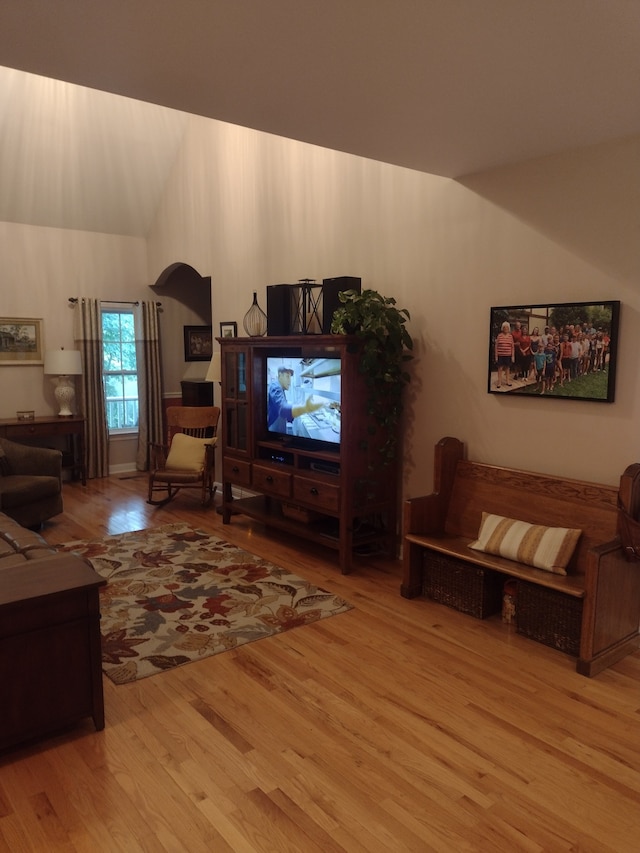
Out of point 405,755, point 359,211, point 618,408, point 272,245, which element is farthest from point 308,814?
point 272,245

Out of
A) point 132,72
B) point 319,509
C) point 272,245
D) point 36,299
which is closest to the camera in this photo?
point 132,72

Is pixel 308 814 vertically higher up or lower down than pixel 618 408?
lower down

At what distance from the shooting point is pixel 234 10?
6.14 feet

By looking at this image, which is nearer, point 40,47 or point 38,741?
point 40,47

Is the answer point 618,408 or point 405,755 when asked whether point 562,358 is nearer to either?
point 618,408

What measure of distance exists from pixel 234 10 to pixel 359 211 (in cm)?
277

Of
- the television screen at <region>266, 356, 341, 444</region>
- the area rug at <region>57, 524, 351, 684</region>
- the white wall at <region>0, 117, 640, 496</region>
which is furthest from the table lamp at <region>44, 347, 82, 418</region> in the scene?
the television screen at <region>266, 356, 341, 444</region>

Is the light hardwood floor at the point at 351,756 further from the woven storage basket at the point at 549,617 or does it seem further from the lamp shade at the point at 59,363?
→ the lamp shade at the point at 59,363

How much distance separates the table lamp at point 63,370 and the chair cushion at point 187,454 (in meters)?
1.48

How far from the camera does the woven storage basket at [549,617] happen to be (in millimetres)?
3086

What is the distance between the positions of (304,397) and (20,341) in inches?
153

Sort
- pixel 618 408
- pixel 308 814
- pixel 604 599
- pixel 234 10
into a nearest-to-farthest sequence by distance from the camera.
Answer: pixel 234 10 < pixel 308 814 < pixel 604 599 < pixel 618 408

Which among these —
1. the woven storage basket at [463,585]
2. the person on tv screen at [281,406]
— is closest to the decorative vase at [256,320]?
the person on tv screen at [281,406]

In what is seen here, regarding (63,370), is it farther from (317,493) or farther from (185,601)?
(185,601)
